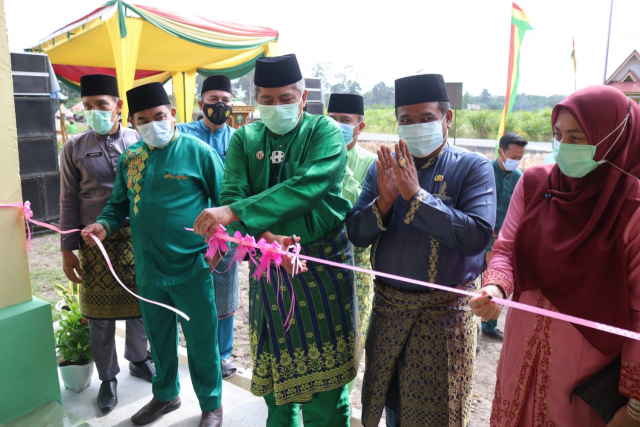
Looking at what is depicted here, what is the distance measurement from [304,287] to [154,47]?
31.2 feet

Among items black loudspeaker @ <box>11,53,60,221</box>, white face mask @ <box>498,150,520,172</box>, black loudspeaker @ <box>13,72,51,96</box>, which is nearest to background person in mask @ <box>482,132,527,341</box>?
white face mask @ <box>498,150,520,172</box>

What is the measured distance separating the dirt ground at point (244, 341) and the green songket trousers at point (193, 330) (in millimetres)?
1060

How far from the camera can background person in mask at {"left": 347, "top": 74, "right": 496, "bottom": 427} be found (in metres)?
2.03

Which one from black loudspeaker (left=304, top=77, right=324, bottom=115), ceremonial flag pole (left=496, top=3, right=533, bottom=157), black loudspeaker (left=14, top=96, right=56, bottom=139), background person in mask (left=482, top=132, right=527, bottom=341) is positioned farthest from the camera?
black loudspeaker (left=304, top=77, right=324, bottom=115)

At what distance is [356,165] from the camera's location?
12.1 feet

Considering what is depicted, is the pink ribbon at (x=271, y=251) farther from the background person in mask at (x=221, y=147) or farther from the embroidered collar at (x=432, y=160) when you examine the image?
the background person in mask at (x=221, y=147)

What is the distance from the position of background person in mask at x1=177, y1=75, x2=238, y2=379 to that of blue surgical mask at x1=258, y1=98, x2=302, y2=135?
1.64 m

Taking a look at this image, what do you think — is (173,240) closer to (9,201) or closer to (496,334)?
(9,201)

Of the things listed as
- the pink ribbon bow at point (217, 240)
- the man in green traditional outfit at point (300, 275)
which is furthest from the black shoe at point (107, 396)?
the pink ribbon bow at point (217, 240)

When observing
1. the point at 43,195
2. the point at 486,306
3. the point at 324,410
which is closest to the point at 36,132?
the point at 43,195

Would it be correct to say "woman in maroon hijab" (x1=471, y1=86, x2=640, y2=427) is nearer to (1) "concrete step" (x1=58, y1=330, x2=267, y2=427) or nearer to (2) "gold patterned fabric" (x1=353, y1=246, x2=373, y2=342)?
(2) "gold patterned fabric" (x1=353, y1=246, x2=373, y2=342)

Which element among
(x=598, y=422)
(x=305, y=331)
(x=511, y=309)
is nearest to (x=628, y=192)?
(x=511, y=309)

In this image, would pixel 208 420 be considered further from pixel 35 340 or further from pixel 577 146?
pixel 577 146

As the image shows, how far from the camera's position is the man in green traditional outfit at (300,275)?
2.27 metres
